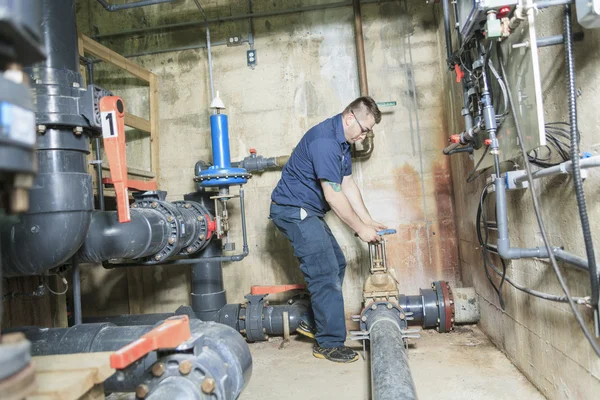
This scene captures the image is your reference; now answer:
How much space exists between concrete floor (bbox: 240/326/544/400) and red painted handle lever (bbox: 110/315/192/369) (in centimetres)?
109

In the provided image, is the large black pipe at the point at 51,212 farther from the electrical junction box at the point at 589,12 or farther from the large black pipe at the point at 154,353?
the electrical junction box at the point at 589,12

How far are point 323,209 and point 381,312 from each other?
2.06 feet

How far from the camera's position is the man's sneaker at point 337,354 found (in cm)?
194

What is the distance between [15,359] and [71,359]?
304 millimetres

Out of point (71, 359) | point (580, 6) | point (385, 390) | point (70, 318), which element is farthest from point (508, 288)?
point (70, 318)

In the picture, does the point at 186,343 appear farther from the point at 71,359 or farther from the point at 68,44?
the point at 68,44

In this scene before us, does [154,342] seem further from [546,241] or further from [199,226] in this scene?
[199,226]

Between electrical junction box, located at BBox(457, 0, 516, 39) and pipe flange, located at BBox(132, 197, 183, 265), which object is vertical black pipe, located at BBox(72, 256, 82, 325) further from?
electrical junction box, located at BBox(457, 0, 516, 39)

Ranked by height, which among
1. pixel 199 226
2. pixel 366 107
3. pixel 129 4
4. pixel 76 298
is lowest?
pixel 76 298

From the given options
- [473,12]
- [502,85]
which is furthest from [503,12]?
[502,85]

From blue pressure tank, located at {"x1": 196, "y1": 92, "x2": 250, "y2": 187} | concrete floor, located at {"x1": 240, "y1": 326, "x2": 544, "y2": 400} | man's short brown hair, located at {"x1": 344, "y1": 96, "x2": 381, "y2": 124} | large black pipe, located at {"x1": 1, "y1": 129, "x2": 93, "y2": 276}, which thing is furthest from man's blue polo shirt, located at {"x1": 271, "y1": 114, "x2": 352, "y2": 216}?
large black pipe, located at {"x1": 1, "y1": 129, "x2": 93, "y2": 276}

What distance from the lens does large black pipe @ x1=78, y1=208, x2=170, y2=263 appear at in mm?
1525

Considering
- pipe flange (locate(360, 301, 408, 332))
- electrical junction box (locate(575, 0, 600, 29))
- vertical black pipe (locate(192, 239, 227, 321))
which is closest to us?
electrical junction box (locate(575, 0, 600, 29))

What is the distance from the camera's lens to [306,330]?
2205 millimetres
